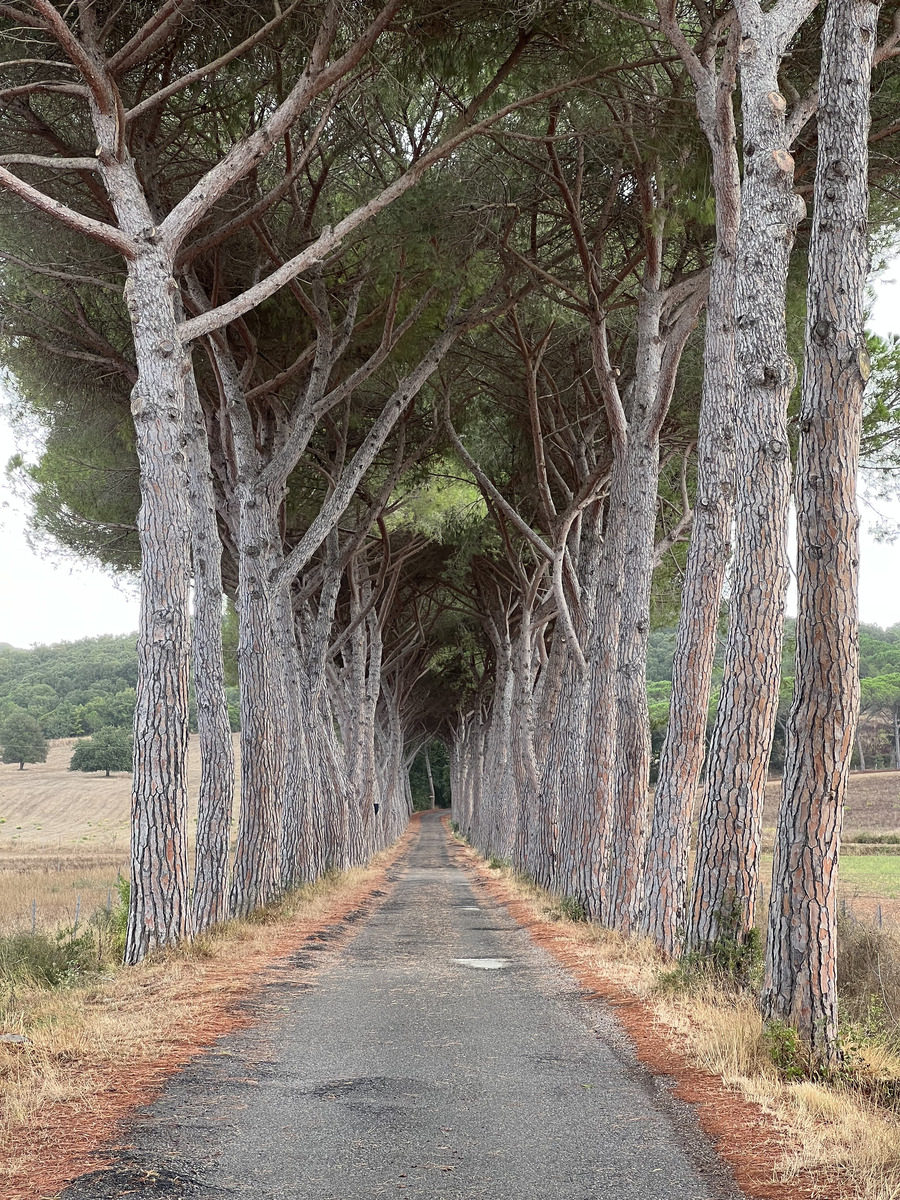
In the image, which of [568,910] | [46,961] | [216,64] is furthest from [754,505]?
[568,910]

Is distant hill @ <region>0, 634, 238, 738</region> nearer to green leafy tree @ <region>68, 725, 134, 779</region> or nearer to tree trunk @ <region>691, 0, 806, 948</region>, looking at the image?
green leafy tree @ <region>68, 725, 134, 779</region>

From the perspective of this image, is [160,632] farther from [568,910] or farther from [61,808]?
[61,808]

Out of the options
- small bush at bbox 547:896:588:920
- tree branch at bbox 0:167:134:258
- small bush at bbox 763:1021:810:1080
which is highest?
tree branch at bbox 0:167:134:258

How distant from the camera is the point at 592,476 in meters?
14.3

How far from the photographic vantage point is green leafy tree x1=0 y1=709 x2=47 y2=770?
80500 millimetres

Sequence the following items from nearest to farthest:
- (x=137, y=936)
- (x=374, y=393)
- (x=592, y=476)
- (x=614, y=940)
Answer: (x=137, y=936)
(x=614, y=940)
(x=592, y=476)
(x=374, y=393)

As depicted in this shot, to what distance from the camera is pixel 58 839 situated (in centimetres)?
4531

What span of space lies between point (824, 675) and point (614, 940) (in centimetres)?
546

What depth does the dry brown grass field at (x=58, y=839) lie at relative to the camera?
682 inches

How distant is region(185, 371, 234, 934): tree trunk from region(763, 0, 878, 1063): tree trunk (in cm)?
634

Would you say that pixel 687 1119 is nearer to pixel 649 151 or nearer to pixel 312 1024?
pixel 312 1024

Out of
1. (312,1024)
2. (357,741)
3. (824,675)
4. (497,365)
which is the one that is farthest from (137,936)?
(357,741)

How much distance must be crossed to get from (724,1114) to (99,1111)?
2.63 meters

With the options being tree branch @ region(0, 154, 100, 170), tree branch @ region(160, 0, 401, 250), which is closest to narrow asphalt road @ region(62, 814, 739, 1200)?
tree branch @ region(160, 0, 401, 250)
